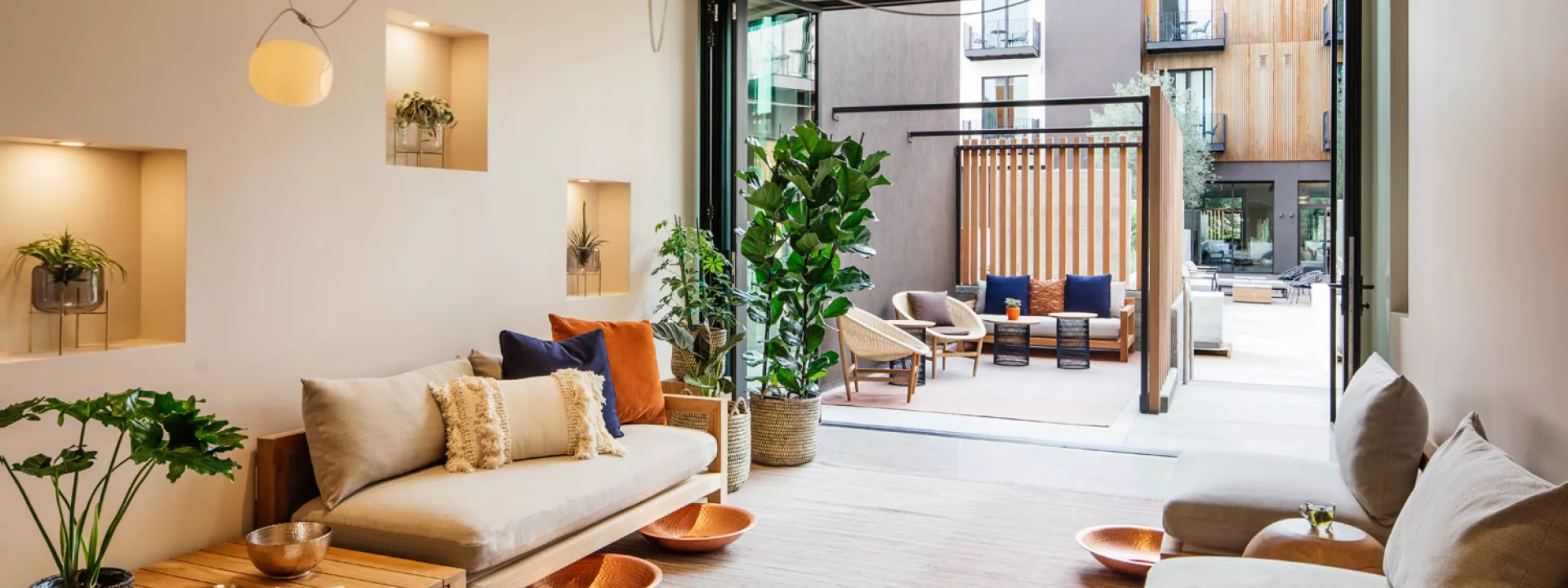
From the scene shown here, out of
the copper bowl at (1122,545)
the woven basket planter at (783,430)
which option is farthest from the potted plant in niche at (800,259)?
the copper bowl at (1122,545)

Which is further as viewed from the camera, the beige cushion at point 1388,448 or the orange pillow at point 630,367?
the orange pillow at point 630,367

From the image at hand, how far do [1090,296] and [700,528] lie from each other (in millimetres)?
7464

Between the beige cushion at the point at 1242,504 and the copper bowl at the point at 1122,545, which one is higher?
the beige cushion at the point at 1242,504

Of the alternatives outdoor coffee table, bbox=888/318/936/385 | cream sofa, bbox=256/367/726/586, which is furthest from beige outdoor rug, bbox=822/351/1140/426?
cream sofa, bbox=256/367/726/586

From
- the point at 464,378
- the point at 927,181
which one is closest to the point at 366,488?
the point at 464,378

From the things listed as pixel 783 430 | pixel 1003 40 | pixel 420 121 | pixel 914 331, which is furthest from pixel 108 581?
pixel 1003 40

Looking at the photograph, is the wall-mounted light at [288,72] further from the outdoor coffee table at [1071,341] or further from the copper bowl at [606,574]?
the outdoor coffee table at [1071,341]

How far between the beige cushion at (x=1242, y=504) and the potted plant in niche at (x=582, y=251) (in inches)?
111

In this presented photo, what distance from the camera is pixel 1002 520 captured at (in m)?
4.38

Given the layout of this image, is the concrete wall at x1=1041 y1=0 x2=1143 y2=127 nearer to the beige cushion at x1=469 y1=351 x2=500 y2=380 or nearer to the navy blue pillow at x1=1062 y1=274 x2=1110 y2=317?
the navy blue pillow at x1=1062 y1=274 x2=1110 y2=317

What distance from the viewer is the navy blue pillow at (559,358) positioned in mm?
3869

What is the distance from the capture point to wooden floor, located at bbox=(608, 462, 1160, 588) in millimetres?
3680

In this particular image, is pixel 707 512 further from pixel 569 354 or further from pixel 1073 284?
pixel 1073 284

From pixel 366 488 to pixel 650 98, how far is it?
2.70 m
